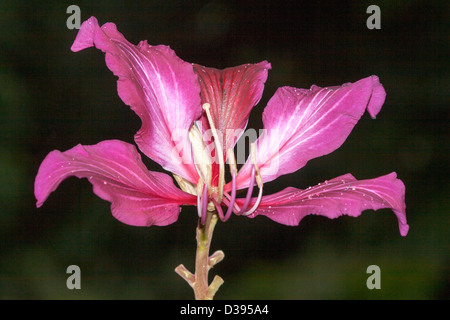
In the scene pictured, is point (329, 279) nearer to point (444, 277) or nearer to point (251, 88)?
point (444, 277)

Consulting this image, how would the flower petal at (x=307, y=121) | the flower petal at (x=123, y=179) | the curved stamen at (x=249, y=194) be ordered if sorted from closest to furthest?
the flower petal at (x=123, y=179) < the curved stamen at (x=249, y=194) < the flower petal at (x=307, y=121)

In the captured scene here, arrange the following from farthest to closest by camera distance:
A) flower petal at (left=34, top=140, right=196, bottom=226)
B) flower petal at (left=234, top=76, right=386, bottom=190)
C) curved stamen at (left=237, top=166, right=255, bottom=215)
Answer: flower petal at (left=234, top=76, right=386, bottom=190) → curved stamen at (left=237, top=166, right=255, bottom=215) → flower petal at (left=34, top=140, right=196, bottom=226)


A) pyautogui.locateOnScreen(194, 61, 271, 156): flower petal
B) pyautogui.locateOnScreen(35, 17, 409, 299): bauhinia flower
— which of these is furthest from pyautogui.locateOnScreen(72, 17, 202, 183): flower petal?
pyautogui.locateOnScreen(194, 61, 271, 156): flower petal

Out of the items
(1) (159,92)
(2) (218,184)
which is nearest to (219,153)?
(2) (218,184)

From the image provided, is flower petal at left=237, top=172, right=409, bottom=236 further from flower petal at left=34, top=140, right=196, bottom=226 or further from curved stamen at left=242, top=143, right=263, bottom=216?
flower petal at left=34, top=140, right=196, bottom=226

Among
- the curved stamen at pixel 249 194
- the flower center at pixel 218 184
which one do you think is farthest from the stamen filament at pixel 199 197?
the curved stamen at pixel 249 194

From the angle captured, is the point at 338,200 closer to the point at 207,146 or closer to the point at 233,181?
the point at 233,181

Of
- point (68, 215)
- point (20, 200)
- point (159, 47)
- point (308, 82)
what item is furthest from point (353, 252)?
point (159, 47)

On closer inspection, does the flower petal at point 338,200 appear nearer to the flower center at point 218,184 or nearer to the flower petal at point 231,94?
the flower center at point 218,184
